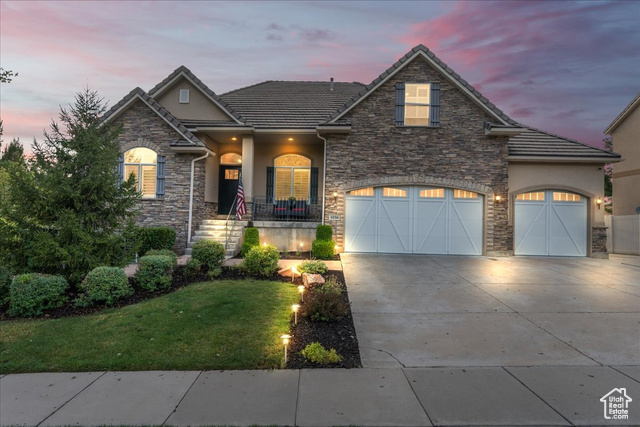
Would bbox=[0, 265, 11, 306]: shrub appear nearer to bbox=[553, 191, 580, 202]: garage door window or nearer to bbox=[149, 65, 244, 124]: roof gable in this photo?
bbox=[149, 65, 244, 124]: roof gable

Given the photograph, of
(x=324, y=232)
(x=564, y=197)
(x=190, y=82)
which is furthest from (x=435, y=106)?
(x=190, y=82)

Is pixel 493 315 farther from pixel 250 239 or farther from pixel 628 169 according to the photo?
pixel 628 169

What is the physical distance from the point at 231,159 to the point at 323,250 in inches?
271

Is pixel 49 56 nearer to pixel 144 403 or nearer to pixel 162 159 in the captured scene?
pixel 162 159

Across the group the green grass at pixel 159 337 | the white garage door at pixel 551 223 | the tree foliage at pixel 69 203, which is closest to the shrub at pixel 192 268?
the tree foliage at pixel 69 203

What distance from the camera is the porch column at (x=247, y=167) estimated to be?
537 inches

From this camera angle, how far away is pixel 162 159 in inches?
490

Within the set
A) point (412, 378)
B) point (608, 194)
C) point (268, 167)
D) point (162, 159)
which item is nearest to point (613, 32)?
point (268, 167)

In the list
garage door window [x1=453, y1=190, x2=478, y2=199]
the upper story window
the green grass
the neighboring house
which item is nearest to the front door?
the upper story window

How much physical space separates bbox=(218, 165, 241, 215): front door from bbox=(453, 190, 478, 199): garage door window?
975 cm

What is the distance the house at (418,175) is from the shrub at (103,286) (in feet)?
19.5

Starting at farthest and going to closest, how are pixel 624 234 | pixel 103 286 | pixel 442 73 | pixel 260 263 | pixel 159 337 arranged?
pixel 624 234
pixel 442 73
pixel 260 263
pixel 103 286
pixel 159 337

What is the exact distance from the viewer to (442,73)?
1278 centimetres

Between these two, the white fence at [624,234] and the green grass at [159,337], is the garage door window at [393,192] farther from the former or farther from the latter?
the white fence at [624,234]
